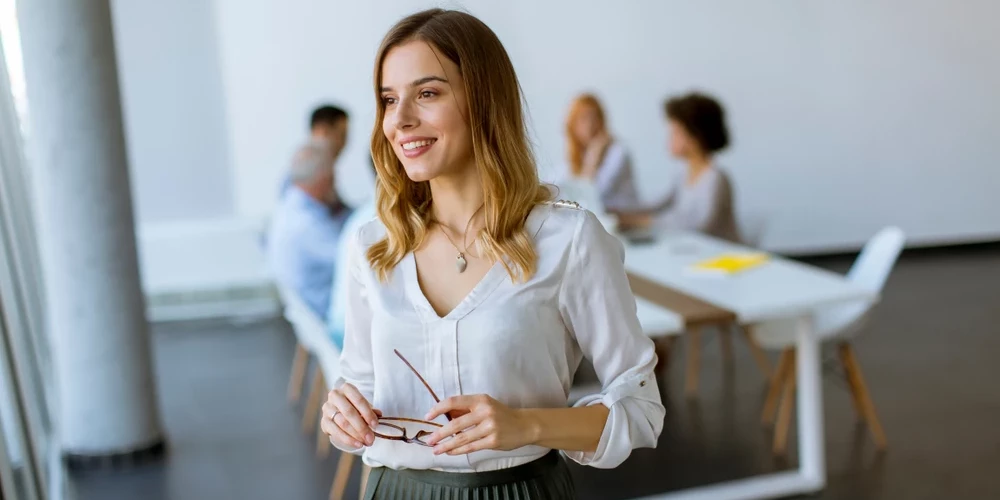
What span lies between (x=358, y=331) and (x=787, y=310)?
7.55 feet

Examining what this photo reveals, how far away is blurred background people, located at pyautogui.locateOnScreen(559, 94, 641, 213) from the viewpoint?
5.86 metres

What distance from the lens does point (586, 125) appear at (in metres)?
5.96

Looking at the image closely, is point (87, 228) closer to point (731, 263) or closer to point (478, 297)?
point (731, 263)

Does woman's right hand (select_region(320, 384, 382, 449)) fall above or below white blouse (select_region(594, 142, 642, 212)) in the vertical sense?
above

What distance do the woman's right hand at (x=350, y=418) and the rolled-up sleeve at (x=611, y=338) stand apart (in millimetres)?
299

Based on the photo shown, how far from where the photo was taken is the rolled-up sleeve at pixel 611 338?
149cm

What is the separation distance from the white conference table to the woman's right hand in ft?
7.30

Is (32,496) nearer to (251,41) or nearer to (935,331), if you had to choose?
(251,41)

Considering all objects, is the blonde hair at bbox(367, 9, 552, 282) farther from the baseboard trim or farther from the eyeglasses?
the baseboard trim

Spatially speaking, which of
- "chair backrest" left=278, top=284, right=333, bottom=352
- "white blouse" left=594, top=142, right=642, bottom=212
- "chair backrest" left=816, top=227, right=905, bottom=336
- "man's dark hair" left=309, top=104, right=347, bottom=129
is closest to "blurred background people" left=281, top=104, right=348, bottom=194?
"man's dark hair" left=309, top=104, right=347, bottom=129

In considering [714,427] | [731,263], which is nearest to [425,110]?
[731,263]

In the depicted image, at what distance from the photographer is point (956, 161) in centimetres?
815

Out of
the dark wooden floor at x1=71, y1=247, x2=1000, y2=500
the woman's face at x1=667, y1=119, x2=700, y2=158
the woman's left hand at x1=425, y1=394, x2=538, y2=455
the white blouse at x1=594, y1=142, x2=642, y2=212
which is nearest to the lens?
the woman's left hand at x1=425, y1=394, x2=538, y2=455

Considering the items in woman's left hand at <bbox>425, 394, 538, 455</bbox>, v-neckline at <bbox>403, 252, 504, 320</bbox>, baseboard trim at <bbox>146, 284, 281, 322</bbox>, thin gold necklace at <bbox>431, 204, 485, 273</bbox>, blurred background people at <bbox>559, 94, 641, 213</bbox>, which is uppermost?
thin gold necklace at <bbox>431, 204, 485, 273</bbox>
